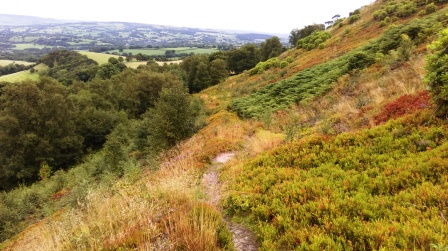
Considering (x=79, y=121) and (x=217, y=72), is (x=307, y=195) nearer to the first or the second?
(x=79, y=121)

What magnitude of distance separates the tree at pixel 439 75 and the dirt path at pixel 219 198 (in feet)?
18.7

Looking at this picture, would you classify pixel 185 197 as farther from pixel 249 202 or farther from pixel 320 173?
pixel 320 173

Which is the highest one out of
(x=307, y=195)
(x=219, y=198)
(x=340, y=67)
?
(x=340, y=67)

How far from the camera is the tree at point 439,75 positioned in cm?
626

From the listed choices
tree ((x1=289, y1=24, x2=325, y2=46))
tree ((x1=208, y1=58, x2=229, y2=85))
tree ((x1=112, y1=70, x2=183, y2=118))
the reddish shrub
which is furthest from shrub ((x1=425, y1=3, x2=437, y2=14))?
tree ((x1=289, y1=24, x2=325, y2=46))

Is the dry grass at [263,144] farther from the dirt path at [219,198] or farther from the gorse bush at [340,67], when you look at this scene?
the gorse bush at [340,67]

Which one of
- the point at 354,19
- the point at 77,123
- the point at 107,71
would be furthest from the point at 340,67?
the point at 107,71

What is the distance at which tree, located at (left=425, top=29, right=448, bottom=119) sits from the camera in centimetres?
626

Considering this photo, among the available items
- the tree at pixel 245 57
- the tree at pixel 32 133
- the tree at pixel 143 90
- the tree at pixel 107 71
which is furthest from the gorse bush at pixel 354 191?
the tree at pixel 107 71

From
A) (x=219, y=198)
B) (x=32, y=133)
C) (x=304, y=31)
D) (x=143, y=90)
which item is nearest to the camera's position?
(x=219, y=198)

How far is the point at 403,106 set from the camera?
795cm

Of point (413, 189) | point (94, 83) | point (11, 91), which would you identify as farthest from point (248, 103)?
point (94, 83)

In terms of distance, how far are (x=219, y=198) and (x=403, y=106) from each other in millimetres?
6439

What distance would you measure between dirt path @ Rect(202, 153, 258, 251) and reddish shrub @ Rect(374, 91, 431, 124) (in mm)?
5396
